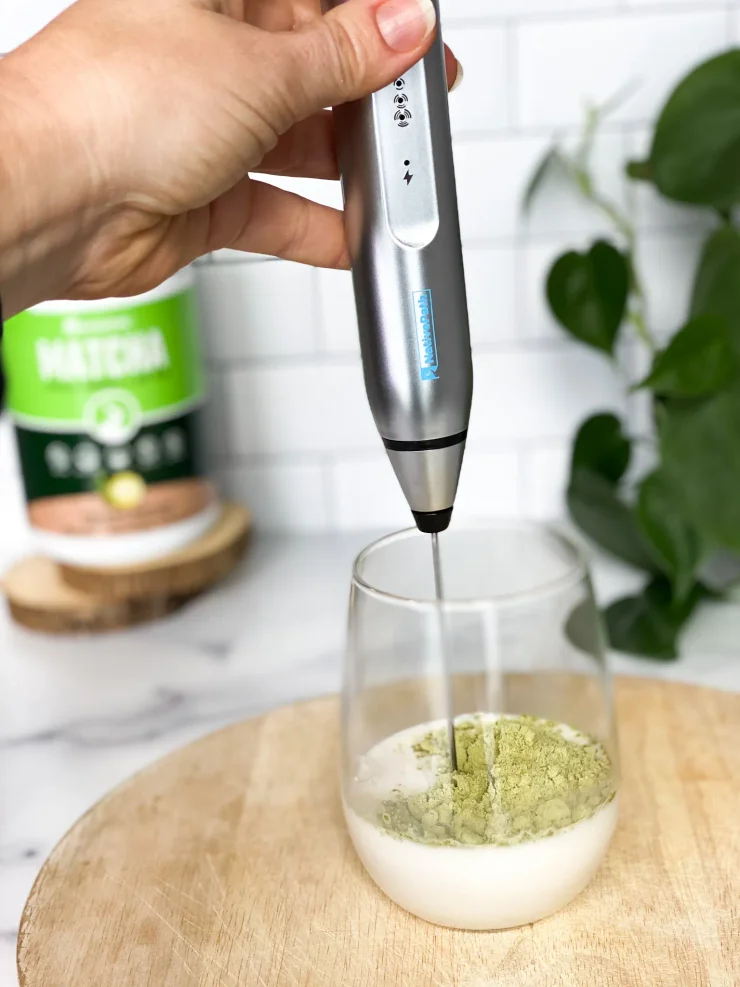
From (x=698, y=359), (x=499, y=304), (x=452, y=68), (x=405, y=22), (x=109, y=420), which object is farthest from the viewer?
(x=499, y=304)

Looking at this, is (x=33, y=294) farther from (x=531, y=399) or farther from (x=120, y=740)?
(x=531, y=399)

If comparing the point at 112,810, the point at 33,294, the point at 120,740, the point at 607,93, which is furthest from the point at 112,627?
the point at 607,93

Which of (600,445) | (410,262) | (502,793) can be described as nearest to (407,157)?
(410,262)

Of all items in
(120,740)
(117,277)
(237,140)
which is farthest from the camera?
(120,740)

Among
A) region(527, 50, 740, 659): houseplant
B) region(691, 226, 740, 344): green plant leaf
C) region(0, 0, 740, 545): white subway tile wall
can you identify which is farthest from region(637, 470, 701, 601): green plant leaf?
region(0, 0, 740, 545): white subway tile wall

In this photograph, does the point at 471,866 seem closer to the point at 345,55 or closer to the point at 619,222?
the point at 345,55
